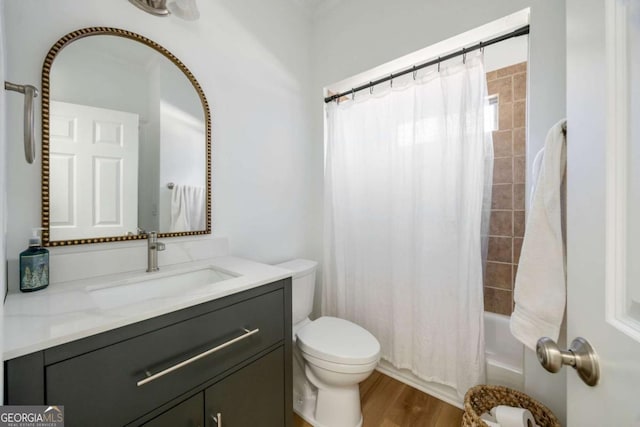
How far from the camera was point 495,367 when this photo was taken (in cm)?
135

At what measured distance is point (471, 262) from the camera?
132cm

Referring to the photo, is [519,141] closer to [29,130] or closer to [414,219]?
[414,219]

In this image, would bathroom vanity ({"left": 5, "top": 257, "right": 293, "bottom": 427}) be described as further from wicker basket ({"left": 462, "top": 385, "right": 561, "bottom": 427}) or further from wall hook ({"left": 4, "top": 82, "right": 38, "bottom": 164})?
wicker basket ({"left": 462, "top": 385, "right": 561, "bottom": 427})

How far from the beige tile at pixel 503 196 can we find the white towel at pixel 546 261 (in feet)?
3.84

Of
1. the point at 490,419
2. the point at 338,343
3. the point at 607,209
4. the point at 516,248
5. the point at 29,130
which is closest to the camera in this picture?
the point at 607,209

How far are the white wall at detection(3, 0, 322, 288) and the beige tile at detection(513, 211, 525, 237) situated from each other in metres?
1.56

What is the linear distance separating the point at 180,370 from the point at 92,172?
0.87m

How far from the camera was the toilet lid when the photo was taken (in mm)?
1193

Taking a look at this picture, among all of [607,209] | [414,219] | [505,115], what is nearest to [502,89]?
[505,115]

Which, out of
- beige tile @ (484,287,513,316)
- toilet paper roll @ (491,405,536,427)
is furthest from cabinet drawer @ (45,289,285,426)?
beige tile @ (484,287,513,316)

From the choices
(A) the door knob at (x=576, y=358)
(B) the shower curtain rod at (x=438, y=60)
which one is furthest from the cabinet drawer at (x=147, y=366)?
(B) the shower curtain rod at (x=438, y=60)

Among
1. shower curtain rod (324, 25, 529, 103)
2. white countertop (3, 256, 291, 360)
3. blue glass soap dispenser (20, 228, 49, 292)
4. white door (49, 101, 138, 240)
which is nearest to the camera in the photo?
white countertop (3, 256, 291, 360)

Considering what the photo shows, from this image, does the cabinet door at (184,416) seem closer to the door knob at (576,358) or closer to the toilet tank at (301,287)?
the toilet tank at (301,287)

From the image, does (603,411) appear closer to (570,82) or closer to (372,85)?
(570,82)
